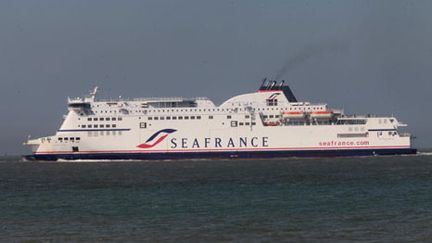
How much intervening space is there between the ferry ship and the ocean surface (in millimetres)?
18590

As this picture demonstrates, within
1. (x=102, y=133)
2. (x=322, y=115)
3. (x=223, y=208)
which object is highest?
(x=322, y=115)

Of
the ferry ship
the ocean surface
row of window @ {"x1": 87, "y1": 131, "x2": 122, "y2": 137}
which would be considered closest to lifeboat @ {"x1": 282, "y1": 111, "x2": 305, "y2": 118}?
the ferry ship

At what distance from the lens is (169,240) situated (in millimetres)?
18625

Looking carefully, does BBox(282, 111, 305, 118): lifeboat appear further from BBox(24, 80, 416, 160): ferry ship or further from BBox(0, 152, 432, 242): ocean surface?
BBox(0, 152, 432, 242): ocean surface

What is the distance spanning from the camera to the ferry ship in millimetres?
60250

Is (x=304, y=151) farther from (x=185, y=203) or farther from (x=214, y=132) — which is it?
(x=185, y=203)

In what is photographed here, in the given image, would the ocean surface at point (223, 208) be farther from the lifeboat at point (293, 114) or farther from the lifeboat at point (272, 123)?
the lifeboat at point (293, 114)

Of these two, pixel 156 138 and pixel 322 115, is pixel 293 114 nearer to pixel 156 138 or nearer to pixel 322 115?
pixel 322 115

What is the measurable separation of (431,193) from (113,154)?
3610cm

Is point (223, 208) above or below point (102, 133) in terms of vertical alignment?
below

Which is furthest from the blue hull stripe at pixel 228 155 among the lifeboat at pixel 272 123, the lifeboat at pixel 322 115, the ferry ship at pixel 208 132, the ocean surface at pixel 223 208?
the ocean surface at pixel 223 208

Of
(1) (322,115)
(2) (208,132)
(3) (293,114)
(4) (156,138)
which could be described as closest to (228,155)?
(2) (208,132)

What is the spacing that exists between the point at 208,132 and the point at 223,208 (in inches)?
1405

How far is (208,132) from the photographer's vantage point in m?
60.4
